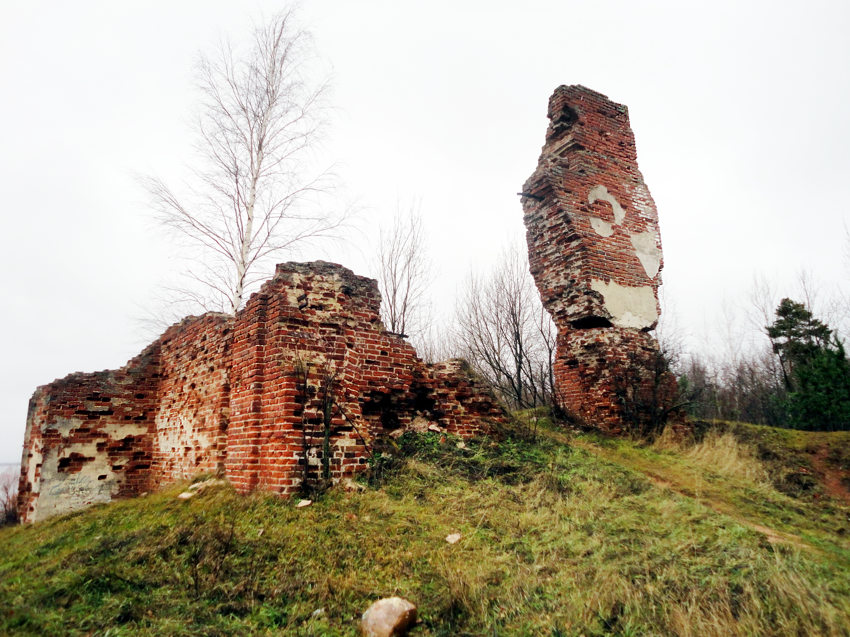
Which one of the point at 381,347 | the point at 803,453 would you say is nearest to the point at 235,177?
the point at 381,347

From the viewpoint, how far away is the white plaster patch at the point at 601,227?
8148 millimetres

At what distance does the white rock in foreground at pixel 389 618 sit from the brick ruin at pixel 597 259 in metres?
5.53

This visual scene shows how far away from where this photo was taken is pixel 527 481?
15.5 ft

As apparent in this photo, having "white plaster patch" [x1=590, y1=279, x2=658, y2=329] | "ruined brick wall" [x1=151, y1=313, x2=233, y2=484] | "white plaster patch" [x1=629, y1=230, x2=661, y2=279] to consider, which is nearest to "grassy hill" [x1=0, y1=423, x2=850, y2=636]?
"ruined brick wall" [x1=151, y1=313, x2=233, y2=484]

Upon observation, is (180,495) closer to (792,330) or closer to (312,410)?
(312,410)

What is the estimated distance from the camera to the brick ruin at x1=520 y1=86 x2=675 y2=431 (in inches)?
296

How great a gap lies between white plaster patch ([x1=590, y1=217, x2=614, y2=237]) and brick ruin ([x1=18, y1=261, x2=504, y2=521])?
3909 mm

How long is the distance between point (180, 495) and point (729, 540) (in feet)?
16.8

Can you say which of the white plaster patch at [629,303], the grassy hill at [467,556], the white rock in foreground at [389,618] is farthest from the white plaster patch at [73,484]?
the white plaster patch at [629,303]

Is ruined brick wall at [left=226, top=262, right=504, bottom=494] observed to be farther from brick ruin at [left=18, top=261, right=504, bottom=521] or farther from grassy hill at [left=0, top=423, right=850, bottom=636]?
grassy hill at [left=0, top=423, right=850, bottom=636]

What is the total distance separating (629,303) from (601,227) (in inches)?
55.8

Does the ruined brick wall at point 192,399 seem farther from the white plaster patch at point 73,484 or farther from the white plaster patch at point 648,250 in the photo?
the white plaster patch at point 648,250

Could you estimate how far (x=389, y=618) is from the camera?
2.47 m

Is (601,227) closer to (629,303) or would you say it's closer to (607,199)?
(607,199)
